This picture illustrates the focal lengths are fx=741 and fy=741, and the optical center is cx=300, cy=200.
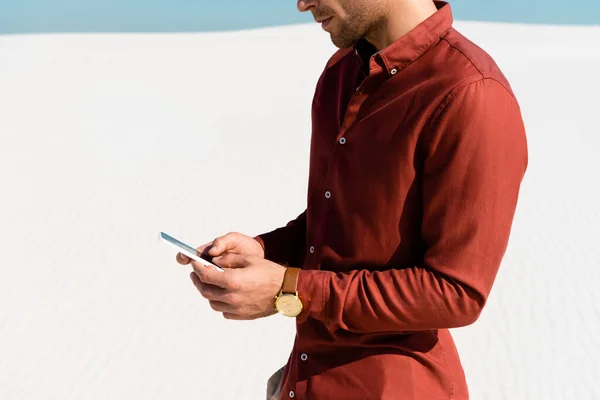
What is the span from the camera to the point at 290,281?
1.71 metres

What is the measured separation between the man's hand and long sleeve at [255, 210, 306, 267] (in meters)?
0.37

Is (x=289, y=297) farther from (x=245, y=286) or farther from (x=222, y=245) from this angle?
(x=222, y=245)

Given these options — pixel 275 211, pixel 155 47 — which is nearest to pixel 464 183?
pixel 275 211

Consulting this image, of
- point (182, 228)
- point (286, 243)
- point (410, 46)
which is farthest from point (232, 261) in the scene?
point (182, 228)

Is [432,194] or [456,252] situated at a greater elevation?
[432,194]

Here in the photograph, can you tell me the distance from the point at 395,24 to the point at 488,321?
25.0ft

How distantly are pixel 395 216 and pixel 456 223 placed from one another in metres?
0.18

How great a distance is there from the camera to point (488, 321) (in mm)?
8867

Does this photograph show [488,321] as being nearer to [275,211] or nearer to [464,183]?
[275,211]

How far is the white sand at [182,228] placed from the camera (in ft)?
26.9

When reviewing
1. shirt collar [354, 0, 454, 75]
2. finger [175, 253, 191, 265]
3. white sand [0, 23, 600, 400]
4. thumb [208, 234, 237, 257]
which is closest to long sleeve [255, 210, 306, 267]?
thumb [208, 234, 237, 257]

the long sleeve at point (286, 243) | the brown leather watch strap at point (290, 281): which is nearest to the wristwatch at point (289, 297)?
the brown leather watch strap at point (290, 281)

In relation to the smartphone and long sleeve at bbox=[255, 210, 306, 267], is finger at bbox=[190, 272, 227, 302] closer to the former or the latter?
the smartphone

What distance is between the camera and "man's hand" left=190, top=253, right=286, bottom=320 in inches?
66.4
